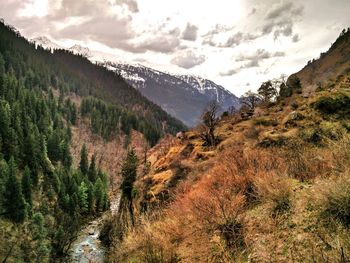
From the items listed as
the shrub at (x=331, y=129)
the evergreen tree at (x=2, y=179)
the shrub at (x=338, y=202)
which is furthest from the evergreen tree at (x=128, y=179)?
the shrub at (x=338, y=202)

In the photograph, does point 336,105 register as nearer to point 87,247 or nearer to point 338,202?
point 338,202

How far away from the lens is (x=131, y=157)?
6662 cm

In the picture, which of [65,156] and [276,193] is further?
[65,156]

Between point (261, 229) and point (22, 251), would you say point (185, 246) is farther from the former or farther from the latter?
point (22, 251)

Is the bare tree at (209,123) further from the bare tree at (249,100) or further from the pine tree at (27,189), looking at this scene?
the pine tree at (27,189)

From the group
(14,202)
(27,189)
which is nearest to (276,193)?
(14,202)

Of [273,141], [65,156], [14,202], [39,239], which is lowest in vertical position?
[39,239]

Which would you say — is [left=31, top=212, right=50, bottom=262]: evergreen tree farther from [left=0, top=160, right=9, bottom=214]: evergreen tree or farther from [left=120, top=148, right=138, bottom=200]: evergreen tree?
[left=120, top=148, right=138, bottom=200]: evergreen tree

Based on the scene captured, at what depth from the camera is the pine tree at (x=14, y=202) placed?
8443cm

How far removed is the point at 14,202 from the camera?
280ft

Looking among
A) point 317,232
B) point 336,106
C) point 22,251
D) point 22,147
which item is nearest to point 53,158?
point 22,147

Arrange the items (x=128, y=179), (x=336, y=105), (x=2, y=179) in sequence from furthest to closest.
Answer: (x=2, y=179)
(x=128, y=179)
(x=336, y=105)

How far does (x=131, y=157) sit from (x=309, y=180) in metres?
58.7

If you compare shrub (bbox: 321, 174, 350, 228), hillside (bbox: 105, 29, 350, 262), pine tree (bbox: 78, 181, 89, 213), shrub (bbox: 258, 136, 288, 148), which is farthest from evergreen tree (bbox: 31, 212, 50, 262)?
shrub (bbox: 321, 174, 350, 228)
